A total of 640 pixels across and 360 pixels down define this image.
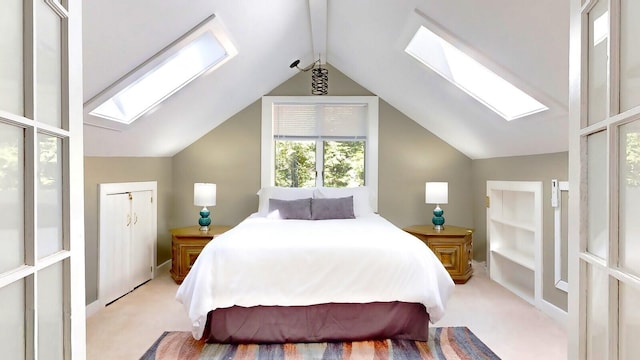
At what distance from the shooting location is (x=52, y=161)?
2.75 ft

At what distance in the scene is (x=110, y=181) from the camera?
11.3 feet

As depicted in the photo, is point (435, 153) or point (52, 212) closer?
point (52, 212)

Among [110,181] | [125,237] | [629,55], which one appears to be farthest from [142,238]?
[629,55]

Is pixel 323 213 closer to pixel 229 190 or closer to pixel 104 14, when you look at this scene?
pixel 229 190

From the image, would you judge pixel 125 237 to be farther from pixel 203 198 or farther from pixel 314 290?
pixel 314 290

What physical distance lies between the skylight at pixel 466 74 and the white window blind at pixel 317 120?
5.85 feet

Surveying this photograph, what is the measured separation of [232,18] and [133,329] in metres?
2.39

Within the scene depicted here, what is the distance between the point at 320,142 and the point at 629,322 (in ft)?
14.4

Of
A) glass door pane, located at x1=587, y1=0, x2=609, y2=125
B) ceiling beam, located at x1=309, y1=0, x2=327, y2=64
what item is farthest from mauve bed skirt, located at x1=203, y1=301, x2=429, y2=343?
ceiling beam, located at x1=309, y1=0, x2=327, y2=64

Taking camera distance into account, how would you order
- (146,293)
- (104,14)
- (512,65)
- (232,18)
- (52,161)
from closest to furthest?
(52,161) < (104,14) < (512,65) < (232,18) < (146,293)

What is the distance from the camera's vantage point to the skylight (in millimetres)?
3205

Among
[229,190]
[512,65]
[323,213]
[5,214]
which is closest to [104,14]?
[5,214]

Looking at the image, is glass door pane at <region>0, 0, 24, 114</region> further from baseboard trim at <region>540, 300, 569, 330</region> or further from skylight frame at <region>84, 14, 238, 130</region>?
baseboard trim at <region>540, 300, 569, 330</region>

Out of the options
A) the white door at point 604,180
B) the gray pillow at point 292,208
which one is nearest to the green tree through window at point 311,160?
the gray pillow at point 292,208
